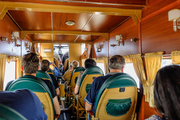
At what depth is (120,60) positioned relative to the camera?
205cm

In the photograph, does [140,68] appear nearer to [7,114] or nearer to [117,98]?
[117,98]

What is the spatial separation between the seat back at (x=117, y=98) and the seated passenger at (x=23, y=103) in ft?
3.22

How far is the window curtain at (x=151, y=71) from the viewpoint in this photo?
227cm

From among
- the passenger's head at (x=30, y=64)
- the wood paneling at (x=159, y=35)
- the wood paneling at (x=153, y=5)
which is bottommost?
the passenger's head at (x=30, y=64)

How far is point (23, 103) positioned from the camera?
69 cm

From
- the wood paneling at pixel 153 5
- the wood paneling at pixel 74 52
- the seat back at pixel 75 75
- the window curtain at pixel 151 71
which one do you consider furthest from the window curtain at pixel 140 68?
the wood paneling at pixel 74 52

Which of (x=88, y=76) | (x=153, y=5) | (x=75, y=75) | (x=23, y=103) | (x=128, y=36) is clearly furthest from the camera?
(x=75, y=75)

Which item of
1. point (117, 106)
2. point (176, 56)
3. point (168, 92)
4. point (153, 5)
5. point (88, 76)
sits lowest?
point (117, 106)

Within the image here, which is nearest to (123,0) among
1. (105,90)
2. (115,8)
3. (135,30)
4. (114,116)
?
(115,8)

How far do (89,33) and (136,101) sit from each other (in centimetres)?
373

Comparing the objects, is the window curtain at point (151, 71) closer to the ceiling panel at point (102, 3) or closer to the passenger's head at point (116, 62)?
the passenger's head at point (116, 62)

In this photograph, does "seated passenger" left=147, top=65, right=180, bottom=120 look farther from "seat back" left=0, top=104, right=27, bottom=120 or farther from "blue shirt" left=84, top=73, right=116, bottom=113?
"blue shirt" left=84, top=73, right=116, bottom=113

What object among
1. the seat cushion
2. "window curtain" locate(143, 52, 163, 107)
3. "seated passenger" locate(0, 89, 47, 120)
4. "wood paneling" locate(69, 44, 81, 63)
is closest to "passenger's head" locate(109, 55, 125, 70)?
the seat cushion

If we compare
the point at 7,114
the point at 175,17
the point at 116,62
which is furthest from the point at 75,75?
the point at 7,114
